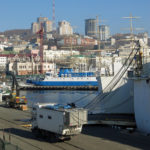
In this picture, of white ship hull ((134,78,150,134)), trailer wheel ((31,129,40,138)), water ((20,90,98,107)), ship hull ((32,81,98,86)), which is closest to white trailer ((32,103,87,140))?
trailer wheel ((31,129,40,138))

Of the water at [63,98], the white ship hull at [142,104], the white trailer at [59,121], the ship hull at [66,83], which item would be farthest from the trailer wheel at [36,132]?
the ship hull at [66,83]

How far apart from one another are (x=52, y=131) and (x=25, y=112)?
320 inches

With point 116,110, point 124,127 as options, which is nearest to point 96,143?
point 124,127

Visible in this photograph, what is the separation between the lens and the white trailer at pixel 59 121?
982 centimetres

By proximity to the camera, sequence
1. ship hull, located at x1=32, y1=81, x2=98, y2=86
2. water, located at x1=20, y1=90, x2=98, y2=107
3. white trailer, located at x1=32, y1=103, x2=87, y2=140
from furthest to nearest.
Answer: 1. ship hull, located at x1=32, y1=81, x2=98, y2=86
2. water, located at x1=20, y1=90, x2=98, y2=107
3. white trailer, located at x1=32, y1=103, x2=87, y2=140

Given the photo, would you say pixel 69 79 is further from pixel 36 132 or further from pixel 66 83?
pixel 36 132

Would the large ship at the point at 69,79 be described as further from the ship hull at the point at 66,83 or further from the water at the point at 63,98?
the water at the point at 63,98

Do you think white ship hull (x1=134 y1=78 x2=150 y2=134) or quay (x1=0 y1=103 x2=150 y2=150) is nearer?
quay (x1=0 y1=103 x2=150 y2=150)

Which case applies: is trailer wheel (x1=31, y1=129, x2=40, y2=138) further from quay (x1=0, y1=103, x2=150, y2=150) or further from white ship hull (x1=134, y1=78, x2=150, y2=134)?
white ship hull (x1=134, y1=78, x2=150, y2=134)

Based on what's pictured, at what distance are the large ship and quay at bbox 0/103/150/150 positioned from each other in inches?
1754

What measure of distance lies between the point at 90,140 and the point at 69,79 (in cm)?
4840

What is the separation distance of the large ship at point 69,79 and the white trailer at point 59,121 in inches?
1829

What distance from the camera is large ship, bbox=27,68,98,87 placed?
192 ft

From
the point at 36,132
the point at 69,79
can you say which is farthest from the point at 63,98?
the point at 36,132
